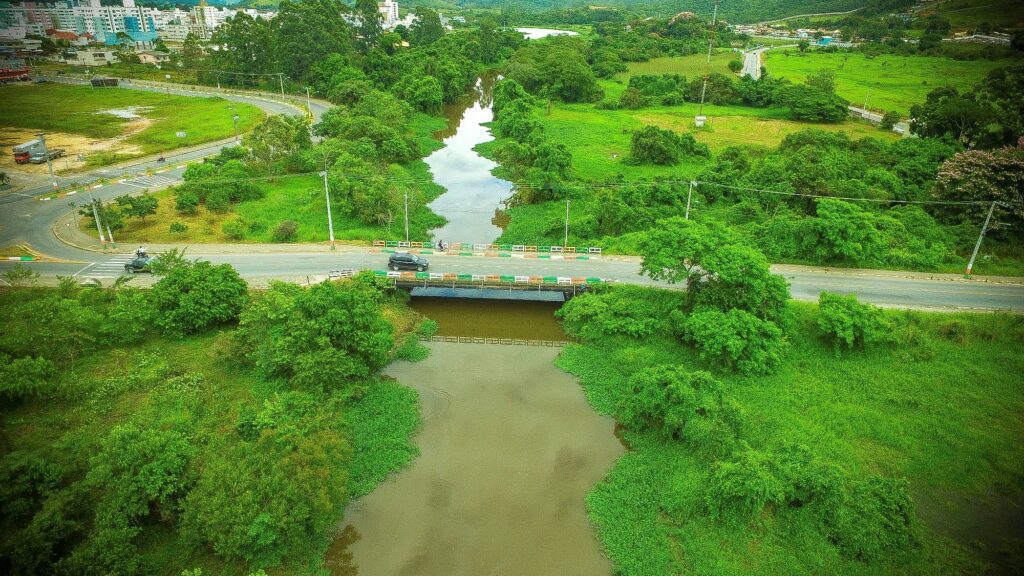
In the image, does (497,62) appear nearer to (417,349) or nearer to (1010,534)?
(417,349)

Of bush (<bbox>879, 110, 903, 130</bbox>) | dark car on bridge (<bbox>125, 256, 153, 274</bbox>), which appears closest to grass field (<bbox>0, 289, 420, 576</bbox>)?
dark car on bridge (<bbox>125, 256, 153, 274</bbox>)

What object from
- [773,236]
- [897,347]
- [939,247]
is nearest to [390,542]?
[897,347]

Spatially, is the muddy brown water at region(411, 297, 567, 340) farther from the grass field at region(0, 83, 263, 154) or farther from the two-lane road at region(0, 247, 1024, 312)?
the grass field at region(0, 83, 263, 154)

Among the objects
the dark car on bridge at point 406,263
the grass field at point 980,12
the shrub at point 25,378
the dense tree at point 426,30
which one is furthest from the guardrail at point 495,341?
the dense tree at point 426,30

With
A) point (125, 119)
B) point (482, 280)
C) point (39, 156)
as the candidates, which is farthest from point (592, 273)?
point (125, 119)

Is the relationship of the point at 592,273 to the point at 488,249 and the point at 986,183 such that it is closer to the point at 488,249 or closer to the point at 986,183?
the point at 488,249
